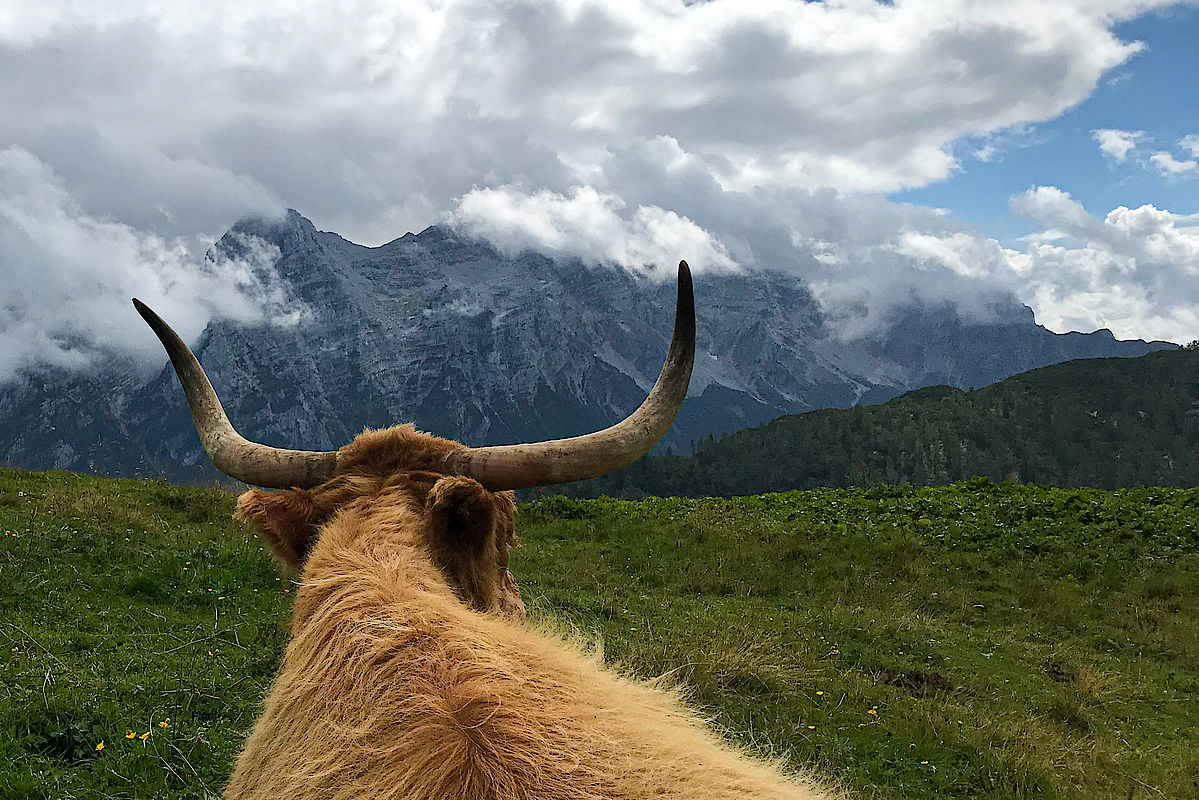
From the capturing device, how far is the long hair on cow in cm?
195

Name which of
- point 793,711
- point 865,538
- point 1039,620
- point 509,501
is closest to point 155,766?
point 509,501

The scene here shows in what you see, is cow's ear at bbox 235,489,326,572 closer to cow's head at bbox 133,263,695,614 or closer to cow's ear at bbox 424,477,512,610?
cow's head at bbox 133,263,695,614

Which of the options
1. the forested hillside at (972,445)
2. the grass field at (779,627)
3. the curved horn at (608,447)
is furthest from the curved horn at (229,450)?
the forested hillside at (972,445)

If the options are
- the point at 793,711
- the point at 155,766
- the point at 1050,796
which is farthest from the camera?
the point at 793,711

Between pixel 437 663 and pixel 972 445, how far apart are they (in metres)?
87.9

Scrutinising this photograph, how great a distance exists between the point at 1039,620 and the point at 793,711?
232 inches

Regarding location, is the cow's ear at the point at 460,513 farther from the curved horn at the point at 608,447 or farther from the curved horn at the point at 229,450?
the curved horn at the point at 229,450

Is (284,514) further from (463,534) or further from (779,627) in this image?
(779,627)

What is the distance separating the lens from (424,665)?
7.19 feet

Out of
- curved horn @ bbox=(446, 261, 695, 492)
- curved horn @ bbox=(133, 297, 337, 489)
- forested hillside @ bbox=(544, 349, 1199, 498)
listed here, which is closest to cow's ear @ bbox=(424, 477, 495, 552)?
curved horn @ bbox=(446, 261, 695, 492)

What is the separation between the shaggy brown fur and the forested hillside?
67.7 metres

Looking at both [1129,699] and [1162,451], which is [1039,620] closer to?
[1129,699]

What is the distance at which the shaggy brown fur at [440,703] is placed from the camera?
192 cm

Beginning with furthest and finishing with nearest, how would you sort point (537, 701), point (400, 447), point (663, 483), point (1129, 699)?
point (663, 483) → point (1129, 699) → point (400, 447) → point (537, 701)
